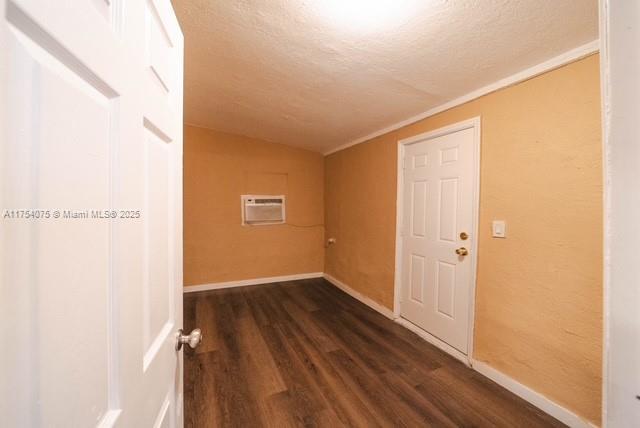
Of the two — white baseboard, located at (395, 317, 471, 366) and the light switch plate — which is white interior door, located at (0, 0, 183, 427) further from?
white baseboard, located at (395, 317, 471, 366)

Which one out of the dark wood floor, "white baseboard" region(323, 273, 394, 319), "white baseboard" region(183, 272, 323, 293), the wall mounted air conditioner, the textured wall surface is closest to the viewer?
the textured wall surface

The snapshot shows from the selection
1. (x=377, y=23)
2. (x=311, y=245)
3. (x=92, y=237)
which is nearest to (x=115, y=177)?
(x=92, y=237)

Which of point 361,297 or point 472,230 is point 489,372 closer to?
point 472,230

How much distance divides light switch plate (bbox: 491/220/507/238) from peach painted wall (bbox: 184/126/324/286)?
2.78 metres

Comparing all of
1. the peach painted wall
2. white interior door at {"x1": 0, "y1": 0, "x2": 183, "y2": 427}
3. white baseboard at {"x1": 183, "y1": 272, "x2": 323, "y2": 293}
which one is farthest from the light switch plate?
white baseboard at {"x1": 183, "y1": 272, "x2": 323, "y2": 293}

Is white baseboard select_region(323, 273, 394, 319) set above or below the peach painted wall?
below

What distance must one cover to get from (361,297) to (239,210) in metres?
2.21

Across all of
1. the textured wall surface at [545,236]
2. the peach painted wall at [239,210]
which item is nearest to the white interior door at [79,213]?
the textured wall surface at [545,236]

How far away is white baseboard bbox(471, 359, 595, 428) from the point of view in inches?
53.7

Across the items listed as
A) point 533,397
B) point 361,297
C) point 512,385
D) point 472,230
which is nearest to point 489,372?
point 512,385

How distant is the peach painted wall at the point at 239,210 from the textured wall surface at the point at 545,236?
2.50 metres

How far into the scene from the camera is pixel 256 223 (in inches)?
150

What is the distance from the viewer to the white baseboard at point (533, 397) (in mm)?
1365

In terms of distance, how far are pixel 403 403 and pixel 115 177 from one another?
193 centimetres
